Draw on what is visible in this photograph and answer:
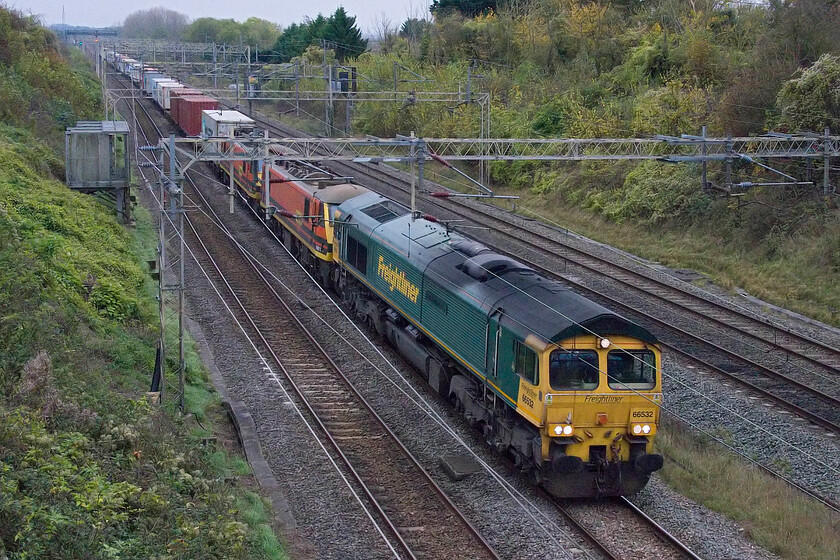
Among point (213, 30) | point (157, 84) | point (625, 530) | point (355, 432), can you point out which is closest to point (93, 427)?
point (355, 432)

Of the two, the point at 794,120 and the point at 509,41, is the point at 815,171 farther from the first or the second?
the point at 509,41

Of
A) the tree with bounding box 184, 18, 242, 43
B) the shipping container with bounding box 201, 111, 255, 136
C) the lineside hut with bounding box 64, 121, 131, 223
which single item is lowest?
the lineside hut with bounding box 64, 121, 131, 223

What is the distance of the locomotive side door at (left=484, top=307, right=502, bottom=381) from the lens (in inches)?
548

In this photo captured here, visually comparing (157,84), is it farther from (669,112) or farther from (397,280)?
(397,280)

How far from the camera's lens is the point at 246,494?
40.8ft

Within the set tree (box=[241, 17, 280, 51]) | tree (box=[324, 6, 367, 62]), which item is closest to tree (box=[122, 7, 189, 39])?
tree (box=[241, 17, 280, 51])

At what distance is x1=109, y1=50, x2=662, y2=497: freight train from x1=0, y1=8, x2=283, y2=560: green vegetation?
13.1ft

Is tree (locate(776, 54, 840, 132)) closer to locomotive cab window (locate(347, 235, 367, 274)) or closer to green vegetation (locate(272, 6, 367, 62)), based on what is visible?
locomotive cab window (locate(347, 235, 367, 274))

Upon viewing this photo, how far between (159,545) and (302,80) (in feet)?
215

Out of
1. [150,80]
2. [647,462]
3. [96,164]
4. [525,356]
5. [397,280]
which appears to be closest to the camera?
[647,462]

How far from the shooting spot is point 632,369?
1288 cm

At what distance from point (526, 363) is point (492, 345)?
1235 mm

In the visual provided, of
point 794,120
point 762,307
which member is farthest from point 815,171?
point 762,307

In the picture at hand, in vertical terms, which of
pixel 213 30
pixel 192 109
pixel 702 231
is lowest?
pixel 702 231
